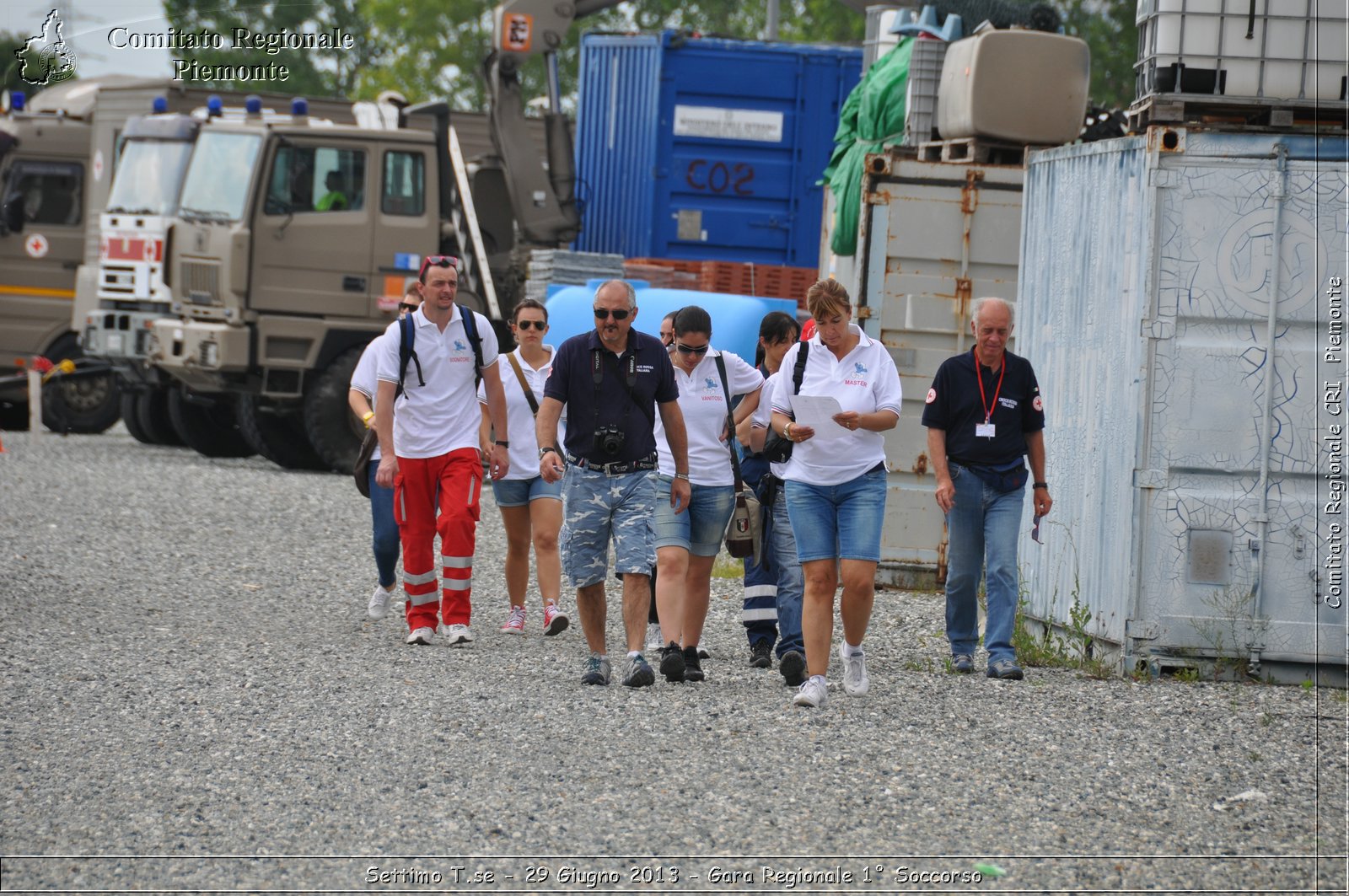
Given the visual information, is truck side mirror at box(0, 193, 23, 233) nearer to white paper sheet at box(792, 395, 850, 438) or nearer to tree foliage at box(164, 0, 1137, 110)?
white paper sheet at box(792, 395, 850, 438)

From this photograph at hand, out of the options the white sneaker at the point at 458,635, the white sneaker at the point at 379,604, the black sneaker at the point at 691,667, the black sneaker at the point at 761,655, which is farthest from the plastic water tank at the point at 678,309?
the black sneaker at the point at 691,667

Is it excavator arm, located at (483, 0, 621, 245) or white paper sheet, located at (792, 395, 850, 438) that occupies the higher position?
excavator arm, located at (483, 0, 621, 245)

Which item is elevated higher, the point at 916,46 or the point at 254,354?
the point at 916,46

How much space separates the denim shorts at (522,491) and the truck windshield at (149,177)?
10408 millimetres

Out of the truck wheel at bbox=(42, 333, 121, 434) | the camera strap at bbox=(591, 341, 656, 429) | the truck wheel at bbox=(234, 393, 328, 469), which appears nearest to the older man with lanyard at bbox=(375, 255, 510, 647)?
the camera strap at bbox=(591, 341, 656, 429)

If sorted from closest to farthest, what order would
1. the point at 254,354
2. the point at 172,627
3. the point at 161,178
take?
the point at 172,627 → the point at 254,354 → the point at 161,178

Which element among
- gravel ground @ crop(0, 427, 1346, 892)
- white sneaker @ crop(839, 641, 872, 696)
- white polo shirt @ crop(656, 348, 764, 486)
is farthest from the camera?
white polo shirt @ crop(656, 348, 764, 486)

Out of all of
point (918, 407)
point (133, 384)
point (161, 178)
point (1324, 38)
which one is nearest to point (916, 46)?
point (918, 407)

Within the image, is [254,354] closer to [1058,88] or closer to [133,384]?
[133,384]

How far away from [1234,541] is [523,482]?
3.46 meters

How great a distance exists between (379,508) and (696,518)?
2179mm

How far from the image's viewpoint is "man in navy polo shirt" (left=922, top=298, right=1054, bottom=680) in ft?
28.0

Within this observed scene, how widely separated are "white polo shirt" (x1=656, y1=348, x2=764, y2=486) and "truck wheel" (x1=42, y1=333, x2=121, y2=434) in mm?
15461

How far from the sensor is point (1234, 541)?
27.8ft
